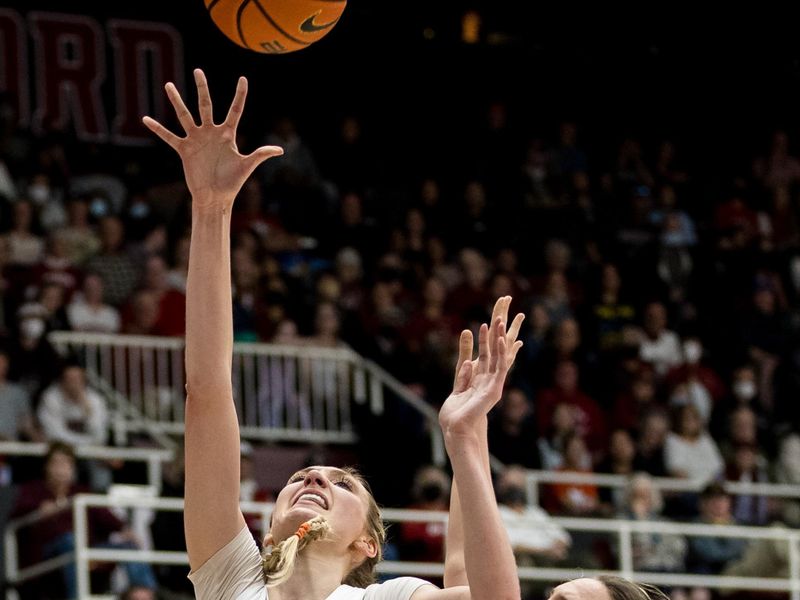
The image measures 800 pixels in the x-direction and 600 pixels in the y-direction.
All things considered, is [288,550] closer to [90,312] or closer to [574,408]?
[90,312]

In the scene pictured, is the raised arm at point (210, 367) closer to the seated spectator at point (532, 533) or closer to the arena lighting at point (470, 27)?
the seated spectator at point (532, 533)

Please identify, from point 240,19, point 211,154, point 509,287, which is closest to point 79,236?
point 509,287

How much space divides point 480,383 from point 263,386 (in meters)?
7.67

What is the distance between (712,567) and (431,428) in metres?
1.95

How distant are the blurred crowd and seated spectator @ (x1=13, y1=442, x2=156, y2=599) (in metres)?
0.73

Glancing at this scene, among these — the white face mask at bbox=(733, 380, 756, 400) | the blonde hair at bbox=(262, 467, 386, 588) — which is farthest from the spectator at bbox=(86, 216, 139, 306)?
the blonde hair at bbox=(262, 467, 386, 588)

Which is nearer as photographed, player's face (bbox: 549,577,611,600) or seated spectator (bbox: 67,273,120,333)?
player's face (bbox: 549,577,611,600)

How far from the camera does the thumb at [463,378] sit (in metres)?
3.35

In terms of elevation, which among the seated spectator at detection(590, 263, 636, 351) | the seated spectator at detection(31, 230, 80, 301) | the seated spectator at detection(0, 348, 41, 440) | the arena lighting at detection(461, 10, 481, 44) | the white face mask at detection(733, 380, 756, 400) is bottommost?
the white face mask at detection(733, 380, 756, 400)

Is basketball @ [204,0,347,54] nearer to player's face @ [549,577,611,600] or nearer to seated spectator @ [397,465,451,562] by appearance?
player's face @ [549,577,611,600]

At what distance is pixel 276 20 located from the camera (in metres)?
4.43

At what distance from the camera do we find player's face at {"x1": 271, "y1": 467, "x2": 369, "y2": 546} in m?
3.62

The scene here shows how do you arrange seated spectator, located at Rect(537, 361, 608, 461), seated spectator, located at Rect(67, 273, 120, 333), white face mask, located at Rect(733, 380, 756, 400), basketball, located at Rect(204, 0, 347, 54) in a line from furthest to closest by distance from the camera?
white face mask, located at Rect(733, 380, 756, 400)
seated spectator, located at Rect(537, 361, 608, 461)
seated spectator, located at Rect(67, 273, 120, 333)
basketball, located at Rect(204, 0, 347, 54)

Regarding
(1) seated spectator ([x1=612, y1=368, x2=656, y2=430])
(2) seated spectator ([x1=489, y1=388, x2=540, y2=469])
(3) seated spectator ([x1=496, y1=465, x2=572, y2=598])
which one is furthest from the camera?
(1) seated spectator ([x1=612, y1=368, x2=656, y2=430])
